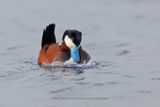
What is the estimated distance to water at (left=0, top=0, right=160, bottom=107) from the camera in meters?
13.2

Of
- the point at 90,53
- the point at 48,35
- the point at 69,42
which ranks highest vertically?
the point at 48,35

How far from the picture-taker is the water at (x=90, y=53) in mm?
13203

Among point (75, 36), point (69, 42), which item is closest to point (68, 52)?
point (69, 42)

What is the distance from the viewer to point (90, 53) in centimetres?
1780

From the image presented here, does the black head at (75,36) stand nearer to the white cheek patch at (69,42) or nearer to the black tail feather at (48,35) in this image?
the white cheek patch at (69,42)

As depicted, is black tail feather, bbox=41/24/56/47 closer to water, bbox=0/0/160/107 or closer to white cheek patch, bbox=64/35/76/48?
water, bbox=0/0/160/107

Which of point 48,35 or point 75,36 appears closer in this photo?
point 75,36

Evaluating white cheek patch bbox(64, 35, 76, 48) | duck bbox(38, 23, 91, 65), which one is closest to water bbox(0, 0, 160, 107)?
duck bbox(38, 23, 91, 65)

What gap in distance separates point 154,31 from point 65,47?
4.45 metres

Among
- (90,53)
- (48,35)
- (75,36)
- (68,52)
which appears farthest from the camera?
(90,53)

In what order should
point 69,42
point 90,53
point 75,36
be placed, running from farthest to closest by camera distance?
1. point 90,53
2. point 69,42
3. point 75,36

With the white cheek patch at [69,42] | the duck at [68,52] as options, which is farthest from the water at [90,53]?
the white cheek patch at [69,42]

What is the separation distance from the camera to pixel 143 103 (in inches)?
497

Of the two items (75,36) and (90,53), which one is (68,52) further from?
(90,53)
